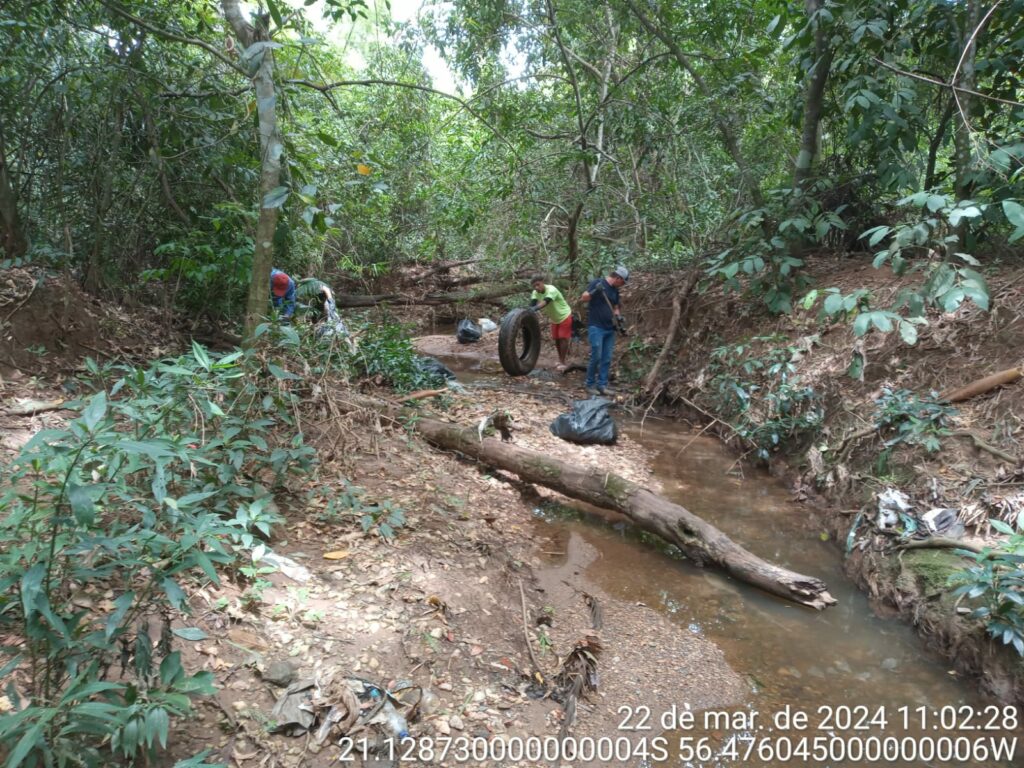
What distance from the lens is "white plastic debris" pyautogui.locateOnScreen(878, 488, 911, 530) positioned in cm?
389

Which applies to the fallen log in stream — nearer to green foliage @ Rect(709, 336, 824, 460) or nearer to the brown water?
the brown water

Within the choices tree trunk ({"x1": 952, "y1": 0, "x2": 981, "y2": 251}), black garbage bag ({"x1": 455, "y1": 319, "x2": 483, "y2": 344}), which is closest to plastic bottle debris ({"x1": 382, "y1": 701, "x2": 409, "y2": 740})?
→ tree trunk ({"x1": 952, "y1": 0, "x2": 981, "y2": 251})

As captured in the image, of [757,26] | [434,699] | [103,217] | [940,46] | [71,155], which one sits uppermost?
[757,26]

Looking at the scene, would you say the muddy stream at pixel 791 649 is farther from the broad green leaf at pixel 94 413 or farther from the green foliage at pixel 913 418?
the broad green leaf at pixel 94 413

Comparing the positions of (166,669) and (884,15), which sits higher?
(884,15)

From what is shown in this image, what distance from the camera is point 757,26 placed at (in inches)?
305

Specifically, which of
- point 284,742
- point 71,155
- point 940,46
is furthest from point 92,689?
point 940,46

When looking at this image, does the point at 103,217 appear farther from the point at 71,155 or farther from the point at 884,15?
the point at 884,15

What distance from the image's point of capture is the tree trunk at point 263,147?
10.9 ft

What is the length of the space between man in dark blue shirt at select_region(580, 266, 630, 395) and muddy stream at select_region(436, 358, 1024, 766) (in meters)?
3.08

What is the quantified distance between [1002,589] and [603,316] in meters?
5.39

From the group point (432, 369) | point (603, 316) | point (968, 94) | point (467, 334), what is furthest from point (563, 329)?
point (968, 94)

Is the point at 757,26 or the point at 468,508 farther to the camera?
the point at 757,26

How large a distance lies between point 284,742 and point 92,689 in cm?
80
